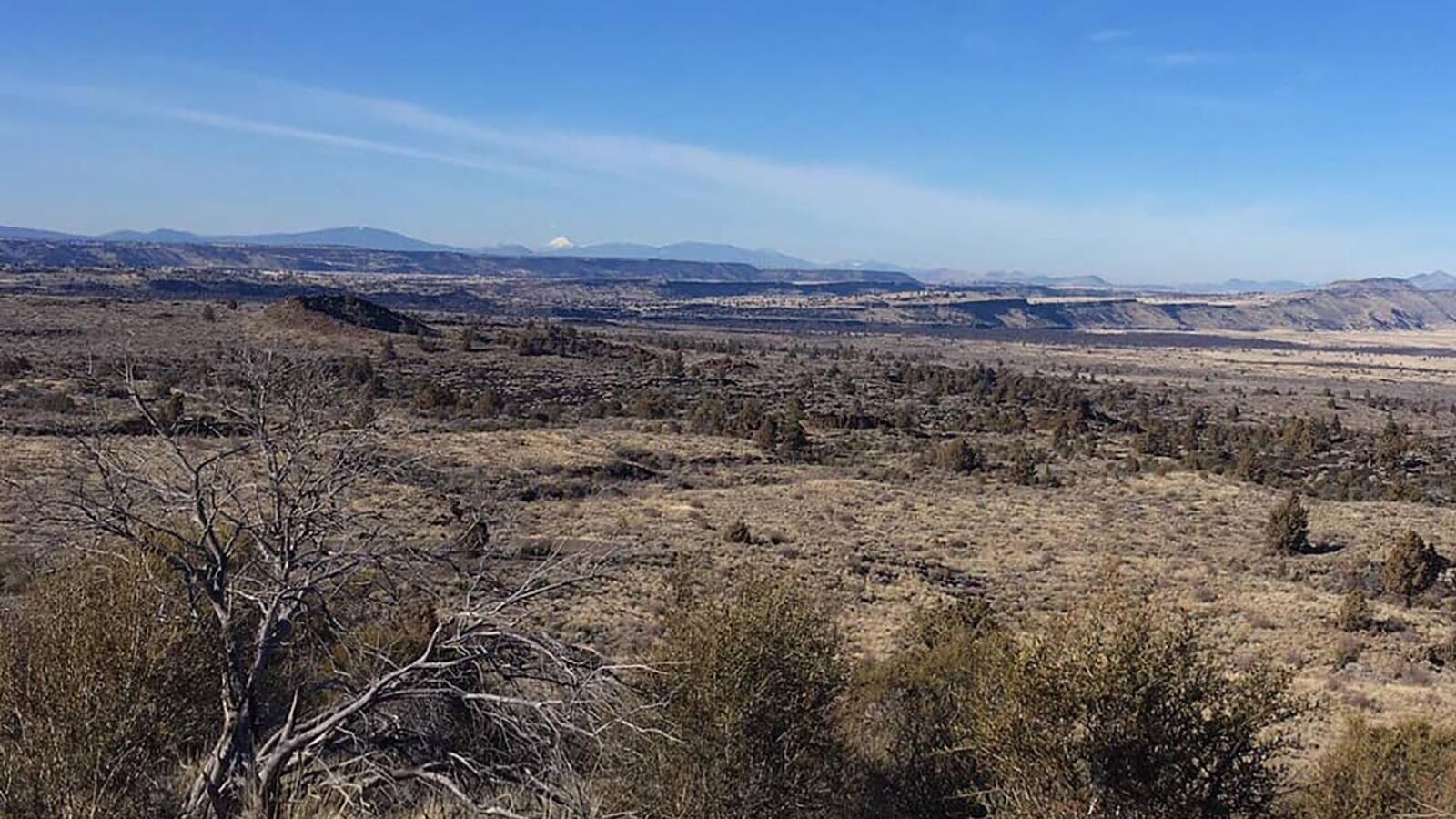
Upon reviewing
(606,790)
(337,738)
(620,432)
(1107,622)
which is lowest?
(620,432)

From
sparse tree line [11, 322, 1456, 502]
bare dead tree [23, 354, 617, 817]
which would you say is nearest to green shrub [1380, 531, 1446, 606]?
sparse tree line [11, 322, 1456, 502]

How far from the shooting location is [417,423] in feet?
139

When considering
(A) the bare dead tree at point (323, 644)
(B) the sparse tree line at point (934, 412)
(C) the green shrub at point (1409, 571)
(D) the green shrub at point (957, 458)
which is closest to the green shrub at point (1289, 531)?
(C) the green shrub at point (1409, 571)

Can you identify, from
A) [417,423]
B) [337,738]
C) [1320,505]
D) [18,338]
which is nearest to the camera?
[337,738]

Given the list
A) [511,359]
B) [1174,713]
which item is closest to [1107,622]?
[1174,713]

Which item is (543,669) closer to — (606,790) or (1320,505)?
(606,790)

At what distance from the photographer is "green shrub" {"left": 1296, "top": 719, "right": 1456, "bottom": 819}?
9.56 metres

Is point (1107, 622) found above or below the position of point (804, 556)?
above

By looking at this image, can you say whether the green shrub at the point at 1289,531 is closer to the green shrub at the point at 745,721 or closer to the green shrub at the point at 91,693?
the green shrub at the point at 745,721

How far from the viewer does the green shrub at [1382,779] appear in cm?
956

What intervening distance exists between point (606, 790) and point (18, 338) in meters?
62.9

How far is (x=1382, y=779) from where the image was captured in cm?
991

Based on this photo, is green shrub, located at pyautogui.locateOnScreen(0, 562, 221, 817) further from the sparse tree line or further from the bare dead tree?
the sparse tree line

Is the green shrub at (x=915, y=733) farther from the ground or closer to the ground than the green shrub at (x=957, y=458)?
farther from the ground
